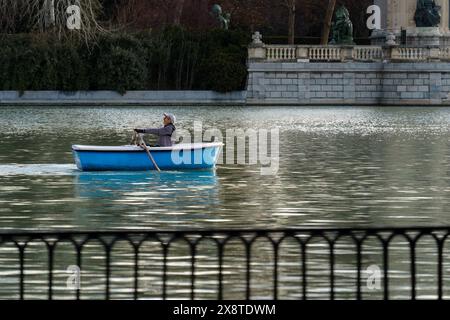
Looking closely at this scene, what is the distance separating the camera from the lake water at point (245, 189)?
19.7m

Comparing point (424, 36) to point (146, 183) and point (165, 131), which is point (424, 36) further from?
point (146, 183)

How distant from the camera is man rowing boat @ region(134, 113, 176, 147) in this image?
28.7m

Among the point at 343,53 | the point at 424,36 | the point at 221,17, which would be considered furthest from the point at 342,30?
the point at 221,17

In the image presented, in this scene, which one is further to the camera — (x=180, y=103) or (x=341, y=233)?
(x=180, y=103)

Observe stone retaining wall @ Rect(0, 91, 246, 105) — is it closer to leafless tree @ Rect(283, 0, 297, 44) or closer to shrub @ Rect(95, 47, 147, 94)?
shrub @ Rect(95, 47, 147, 94)

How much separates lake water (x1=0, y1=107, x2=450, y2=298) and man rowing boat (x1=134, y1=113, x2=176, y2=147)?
0.75 meters

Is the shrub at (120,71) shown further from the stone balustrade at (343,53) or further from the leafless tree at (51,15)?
the stone balustrade at (343,53)

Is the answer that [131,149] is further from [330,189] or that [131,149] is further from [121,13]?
[121,13]

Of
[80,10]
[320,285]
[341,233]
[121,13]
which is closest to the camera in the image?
[341,233]

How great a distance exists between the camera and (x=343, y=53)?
7181 cm

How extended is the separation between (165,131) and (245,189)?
3.75 metres

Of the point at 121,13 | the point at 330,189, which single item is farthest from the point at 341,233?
the point at 121,13

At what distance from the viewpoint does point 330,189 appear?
2517cm
